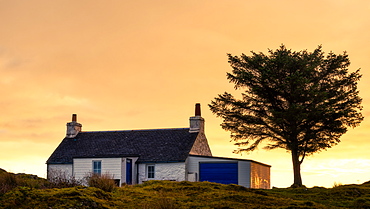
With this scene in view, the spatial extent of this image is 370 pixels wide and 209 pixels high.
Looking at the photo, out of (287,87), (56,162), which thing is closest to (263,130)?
(287,87)

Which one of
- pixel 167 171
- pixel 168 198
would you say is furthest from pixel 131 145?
pixel 168 198

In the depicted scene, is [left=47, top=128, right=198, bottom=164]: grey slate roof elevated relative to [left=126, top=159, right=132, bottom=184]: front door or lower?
elevated

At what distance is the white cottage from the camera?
40.6m

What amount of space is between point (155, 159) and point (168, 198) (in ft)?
85.2

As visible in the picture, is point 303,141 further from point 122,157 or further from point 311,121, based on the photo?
point 122,157

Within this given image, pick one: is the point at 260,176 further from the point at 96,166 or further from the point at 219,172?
the point at 96,166

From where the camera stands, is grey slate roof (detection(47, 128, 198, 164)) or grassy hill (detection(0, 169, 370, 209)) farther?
grey slate roof (detection(47, 128, 198, 164))

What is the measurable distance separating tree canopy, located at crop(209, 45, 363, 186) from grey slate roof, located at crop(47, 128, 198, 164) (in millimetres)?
6740

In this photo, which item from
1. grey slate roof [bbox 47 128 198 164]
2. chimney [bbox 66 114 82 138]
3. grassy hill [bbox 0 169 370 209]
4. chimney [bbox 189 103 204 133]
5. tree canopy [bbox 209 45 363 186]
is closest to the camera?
grassy hill [bbox 0 169 370 209]

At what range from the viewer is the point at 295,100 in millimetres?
36688

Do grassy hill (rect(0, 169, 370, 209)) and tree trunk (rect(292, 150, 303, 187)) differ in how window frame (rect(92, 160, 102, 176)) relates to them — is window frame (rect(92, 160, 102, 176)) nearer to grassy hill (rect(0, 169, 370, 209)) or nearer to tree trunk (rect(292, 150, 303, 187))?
tree trunk (rect(292, 150, 303, 187))

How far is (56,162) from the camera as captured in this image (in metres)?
46.5

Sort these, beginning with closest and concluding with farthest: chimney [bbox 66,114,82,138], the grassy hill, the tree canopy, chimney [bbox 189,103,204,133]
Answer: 1. the grassy hill
2. the tree canopy
3. chimney [bbox 189,103,204,133]
4. chimney [bbox 66,114,82,138]

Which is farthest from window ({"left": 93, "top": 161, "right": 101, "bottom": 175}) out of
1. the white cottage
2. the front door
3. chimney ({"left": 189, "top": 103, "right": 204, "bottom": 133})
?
chimney ({"left": 189, "top": 103, "right": 204, "bottom": 133})
